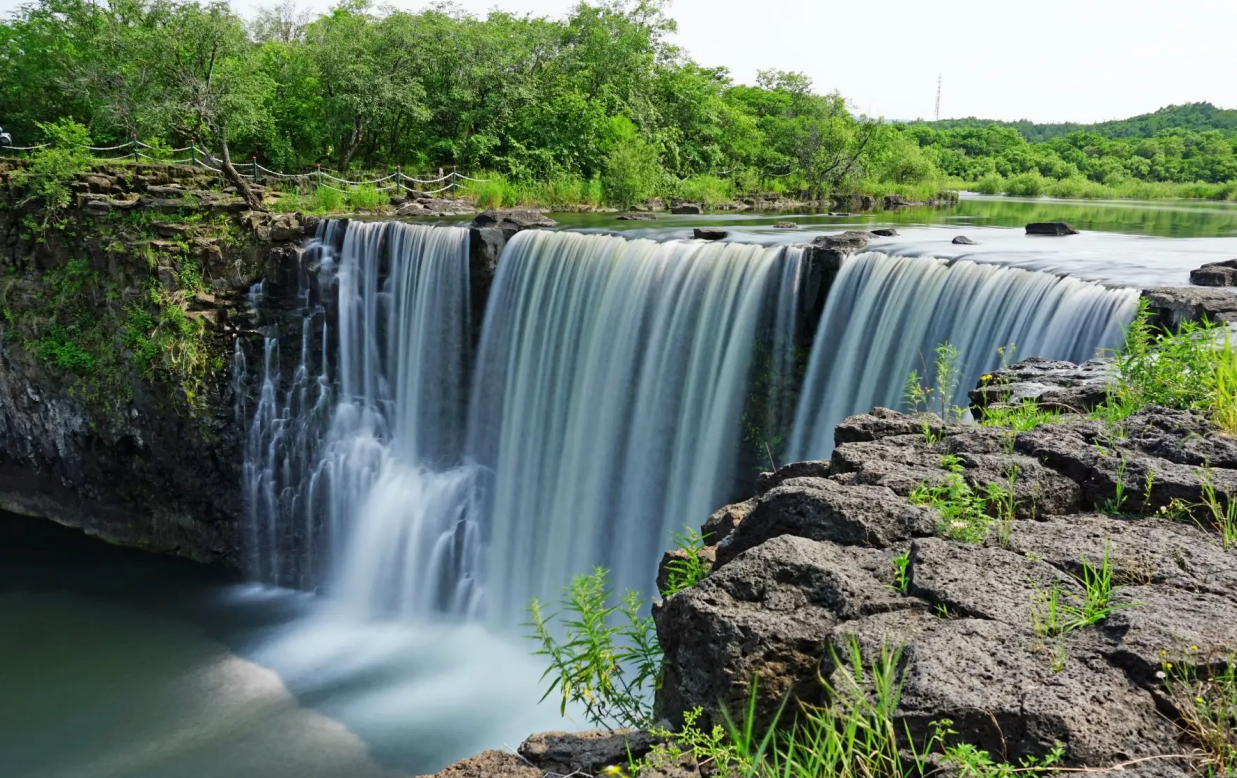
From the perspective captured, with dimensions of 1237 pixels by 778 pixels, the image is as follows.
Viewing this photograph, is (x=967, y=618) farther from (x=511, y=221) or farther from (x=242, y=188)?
(x=242, y=188)

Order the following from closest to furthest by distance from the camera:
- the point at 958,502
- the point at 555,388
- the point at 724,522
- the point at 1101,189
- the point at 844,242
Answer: the point at 958,502, the point at 724,522, the point at 844,242, the point at 555,388, the point at 1101,189

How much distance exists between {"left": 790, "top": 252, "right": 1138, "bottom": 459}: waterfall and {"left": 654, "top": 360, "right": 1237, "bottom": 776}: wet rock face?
13.3ft

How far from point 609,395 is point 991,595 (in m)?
8.63

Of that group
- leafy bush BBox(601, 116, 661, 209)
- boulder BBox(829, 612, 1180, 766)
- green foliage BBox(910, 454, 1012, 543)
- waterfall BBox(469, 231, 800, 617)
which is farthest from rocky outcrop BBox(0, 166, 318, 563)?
boulder BBox(829, 612, 1180, 766)

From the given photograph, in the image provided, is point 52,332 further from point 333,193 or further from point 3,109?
point 3,109

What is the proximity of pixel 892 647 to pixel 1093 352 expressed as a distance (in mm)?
6294

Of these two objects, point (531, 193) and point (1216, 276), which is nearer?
point (1216, 276)

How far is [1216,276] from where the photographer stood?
9.02 meters

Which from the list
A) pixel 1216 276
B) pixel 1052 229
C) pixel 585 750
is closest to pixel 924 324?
pixel 1216 276

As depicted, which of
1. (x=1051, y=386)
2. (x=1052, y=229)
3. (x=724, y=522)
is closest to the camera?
(x=724, y=522)

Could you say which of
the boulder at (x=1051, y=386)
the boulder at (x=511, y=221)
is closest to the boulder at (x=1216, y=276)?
the boulder at (x=1051, y=386)

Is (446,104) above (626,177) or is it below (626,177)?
above

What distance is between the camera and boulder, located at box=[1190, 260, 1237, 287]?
902 centimetres

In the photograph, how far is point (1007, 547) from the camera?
3.53 m
